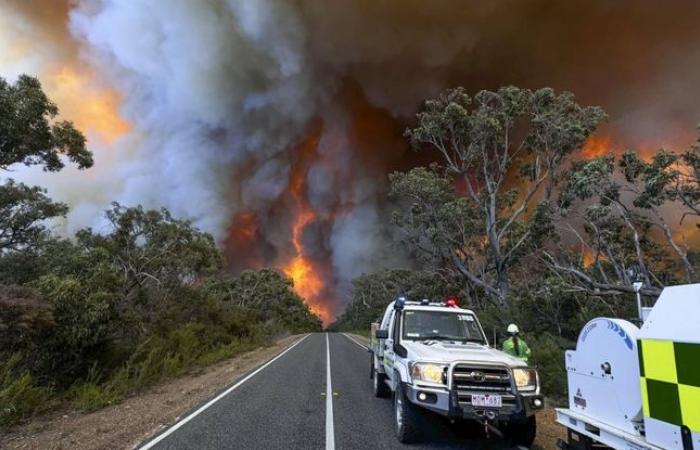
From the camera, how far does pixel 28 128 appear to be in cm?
1419

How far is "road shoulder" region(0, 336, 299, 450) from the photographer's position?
7.48 meters

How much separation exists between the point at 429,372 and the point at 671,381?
11.5 feet

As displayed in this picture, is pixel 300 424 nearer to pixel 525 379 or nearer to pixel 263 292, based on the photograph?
pixel 525 379

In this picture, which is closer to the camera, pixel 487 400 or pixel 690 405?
pixel 690 405

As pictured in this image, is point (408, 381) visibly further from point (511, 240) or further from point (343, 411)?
point (511, 240)

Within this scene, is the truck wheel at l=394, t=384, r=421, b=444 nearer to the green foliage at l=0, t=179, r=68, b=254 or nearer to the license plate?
the license plate

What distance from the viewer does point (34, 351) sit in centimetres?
1151

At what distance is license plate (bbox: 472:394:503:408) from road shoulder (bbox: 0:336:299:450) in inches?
199

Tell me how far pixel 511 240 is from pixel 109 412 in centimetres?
2623

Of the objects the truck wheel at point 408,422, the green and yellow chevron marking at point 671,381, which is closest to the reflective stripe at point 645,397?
the green and yellow chevron marking at point 671,381

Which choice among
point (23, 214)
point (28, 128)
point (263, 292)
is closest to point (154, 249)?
point (23, 214)

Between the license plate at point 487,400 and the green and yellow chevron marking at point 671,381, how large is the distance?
8.71 ft

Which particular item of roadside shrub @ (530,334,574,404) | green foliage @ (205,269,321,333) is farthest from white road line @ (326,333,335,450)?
green foliage @ (205,269,321,333)

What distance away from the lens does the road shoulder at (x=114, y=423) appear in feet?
24.5
